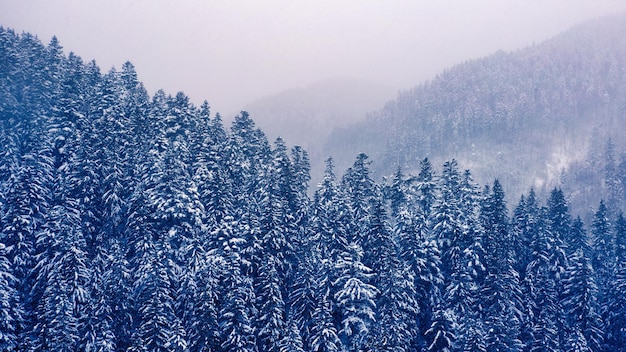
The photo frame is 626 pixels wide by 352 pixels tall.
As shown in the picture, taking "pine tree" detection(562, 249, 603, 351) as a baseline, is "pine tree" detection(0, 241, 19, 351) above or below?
above

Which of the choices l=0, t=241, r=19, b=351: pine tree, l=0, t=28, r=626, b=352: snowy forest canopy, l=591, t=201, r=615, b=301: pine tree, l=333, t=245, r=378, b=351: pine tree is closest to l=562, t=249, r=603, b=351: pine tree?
l=0, t=28, r=626, b=352: snowy forest canopy

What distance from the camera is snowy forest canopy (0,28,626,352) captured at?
41031 millimetres

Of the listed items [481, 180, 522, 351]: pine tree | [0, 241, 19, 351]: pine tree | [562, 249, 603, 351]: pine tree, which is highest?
[0, 241, 19, 351]: pine tree

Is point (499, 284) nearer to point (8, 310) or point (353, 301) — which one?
point (353, 301)

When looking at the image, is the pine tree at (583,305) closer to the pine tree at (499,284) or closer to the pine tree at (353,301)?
the pine tree at (499,284)

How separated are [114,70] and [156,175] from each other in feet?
112

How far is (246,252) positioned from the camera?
157 feet

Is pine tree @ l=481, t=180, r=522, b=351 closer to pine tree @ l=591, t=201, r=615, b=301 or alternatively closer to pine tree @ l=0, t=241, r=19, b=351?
pine tree @ l=591, t=201, r=615, b=301

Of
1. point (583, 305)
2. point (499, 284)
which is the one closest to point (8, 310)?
point (499, 284)

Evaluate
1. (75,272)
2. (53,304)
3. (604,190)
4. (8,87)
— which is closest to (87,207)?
(75,272)

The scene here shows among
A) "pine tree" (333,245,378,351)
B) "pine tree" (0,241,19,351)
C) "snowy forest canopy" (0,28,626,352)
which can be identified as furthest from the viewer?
"pine tree" (333,245,378,351)

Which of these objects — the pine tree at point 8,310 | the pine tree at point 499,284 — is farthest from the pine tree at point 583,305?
the pine tree at point 8,310

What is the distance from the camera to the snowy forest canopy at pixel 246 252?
41031 millimetres

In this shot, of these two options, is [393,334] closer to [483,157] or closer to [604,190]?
[604,190]
